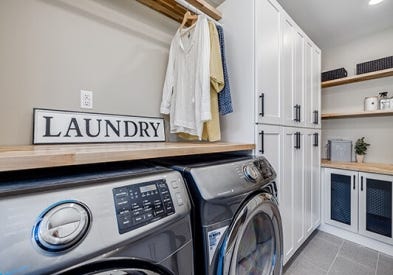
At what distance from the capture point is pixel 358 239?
189cm

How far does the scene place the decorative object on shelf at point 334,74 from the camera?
2299mm

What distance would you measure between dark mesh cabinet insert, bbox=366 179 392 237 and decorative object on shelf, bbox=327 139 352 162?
51 centimetres

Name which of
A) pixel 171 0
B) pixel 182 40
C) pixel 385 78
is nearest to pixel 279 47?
pixel 182 40

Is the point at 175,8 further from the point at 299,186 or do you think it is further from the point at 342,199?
the point at 342,199

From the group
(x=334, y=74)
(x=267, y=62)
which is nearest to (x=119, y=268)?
(x=267, y=62)

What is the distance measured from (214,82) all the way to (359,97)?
2.18 meters

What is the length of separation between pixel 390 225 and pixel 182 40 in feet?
7.85

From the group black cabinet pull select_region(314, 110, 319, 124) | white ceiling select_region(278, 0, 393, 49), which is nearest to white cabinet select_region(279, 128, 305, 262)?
black cabinet pull select_region(314, 110, 319, 124)

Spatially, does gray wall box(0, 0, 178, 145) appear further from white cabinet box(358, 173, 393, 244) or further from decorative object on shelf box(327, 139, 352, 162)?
decorative object on shelf box(327, 139, 352, 162)

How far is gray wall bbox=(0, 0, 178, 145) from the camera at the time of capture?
0.93 meters

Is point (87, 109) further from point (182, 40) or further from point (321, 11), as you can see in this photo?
point (321, 11)

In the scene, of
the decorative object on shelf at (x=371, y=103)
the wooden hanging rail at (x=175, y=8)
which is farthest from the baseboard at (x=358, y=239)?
the wooden hanging rail at (x=175, y=8)

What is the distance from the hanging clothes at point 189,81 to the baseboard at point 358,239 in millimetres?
1941

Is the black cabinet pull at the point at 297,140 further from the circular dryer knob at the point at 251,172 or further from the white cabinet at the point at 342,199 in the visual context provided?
the circular dryer knob at the point at 251,172
